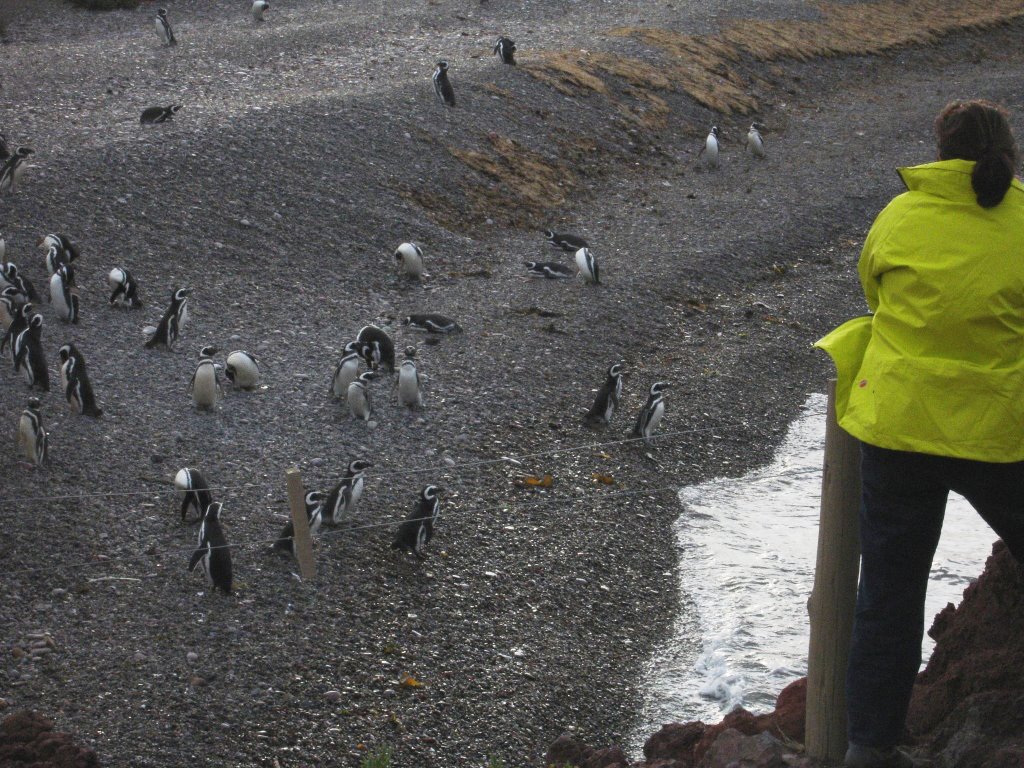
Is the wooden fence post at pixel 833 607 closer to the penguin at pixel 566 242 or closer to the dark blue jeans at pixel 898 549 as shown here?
the dark blue jeans at pixel 898 549

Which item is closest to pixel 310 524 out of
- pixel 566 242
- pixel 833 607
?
pixel 833 607

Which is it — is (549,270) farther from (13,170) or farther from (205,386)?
(13,170)

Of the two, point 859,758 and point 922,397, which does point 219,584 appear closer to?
point 859,758

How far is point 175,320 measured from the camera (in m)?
10.2

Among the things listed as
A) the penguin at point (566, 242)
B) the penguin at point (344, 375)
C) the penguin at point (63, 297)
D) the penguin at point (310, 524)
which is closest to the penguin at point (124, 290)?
the penguin at point (63, 297)

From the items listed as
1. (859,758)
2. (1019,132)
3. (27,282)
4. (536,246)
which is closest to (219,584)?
(859,758)

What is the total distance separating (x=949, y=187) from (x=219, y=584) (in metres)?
4.54

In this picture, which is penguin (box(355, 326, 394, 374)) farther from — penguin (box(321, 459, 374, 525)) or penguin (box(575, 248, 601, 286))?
penguin (box(575, 248, 601, 286))

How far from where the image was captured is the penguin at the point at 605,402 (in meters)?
9.89

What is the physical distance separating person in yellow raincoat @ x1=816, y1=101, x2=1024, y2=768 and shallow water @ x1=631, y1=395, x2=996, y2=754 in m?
2.91

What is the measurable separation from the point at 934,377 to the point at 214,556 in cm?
432

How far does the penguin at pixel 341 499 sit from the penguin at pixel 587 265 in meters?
5.84

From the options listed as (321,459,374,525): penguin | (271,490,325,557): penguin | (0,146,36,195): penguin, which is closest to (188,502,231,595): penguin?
(271,490,325,557): penguin

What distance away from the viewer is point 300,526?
6.14 metres
